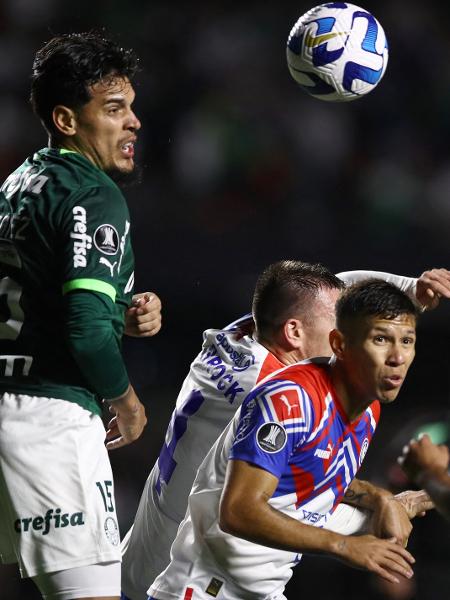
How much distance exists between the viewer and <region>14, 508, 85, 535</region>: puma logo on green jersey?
2664 mm

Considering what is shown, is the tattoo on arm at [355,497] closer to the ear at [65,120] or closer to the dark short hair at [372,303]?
the dark short hair at [372,303]

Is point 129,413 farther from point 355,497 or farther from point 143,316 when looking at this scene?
point 355,497

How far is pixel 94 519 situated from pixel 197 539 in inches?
20.4

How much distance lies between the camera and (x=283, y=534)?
8.79 ft

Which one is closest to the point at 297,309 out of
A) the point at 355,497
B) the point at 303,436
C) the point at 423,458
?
the point at 355,497

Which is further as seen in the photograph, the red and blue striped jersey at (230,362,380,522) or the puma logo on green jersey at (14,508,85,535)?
the red and blue striped jersey at (230,362,380,522)

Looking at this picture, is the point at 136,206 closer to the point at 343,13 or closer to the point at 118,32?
the point at 118,32

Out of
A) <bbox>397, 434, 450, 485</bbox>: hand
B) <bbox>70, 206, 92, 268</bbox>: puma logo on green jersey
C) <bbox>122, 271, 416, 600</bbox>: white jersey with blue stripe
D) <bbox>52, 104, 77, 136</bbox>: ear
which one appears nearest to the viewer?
<bbox>397, 434, 450, 485</bbox>: hand

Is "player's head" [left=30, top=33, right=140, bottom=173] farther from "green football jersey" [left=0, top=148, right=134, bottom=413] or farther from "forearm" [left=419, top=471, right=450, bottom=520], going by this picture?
"forearm" [left=419, top=471, right=450, bottom=520]

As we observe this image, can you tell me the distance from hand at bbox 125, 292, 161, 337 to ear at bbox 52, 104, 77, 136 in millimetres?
568

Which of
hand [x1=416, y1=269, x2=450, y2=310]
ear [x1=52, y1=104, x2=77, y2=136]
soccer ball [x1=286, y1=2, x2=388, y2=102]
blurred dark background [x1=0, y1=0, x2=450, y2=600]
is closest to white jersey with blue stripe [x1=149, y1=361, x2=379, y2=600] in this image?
hand [x1=416, y1=269, x2=450, y2=310]

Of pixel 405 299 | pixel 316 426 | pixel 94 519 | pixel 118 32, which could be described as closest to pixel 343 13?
pixel 405 299

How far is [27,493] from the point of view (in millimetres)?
2680

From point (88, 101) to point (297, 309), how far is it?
1198 millimetres
